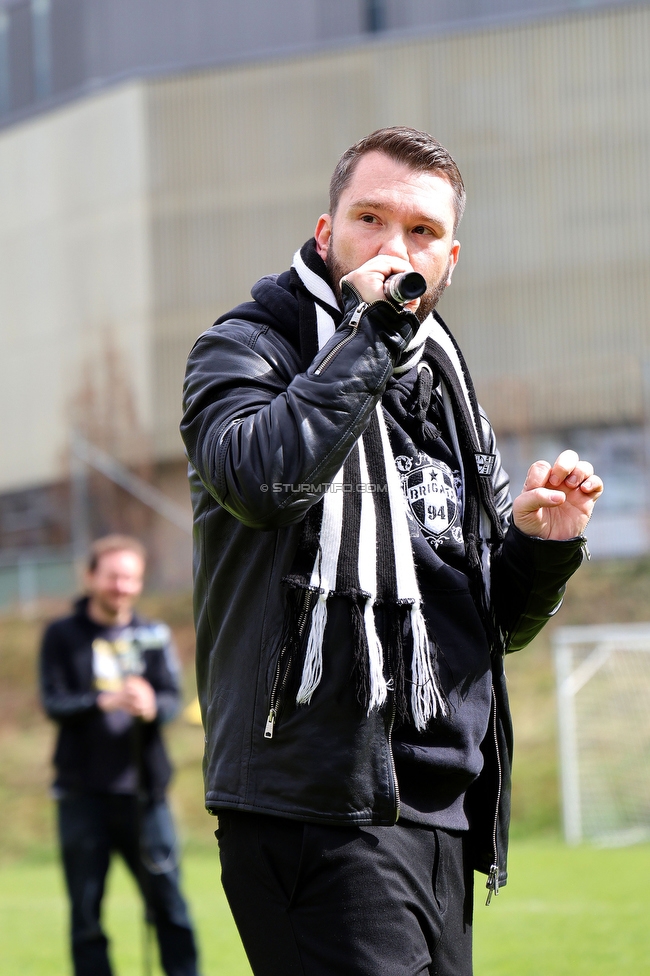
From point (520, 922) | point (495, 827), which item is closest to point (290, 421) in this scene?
point (495, 827)

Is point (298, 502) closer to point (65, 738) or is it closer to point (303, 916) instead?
point (303, 916)

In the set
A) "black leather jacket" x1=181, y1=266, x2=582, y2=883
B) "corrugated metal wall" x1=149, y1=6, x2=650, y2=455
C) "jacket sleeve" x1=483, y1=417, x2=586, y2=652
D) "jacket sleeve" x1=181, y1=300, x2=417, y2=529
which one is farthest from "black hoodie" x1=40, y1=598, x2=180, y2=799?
"corrugated metal wall" x1=149, y1=6, x2=650, y2=455

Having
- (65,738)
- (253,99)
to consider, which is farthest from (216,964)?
(253,99)

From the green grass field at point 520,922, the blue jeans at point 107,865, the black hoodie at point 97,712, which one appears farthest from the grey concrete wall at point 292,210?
the blue jeans at point 107,865

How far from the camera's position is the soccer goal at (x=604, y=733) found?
44.2 feet

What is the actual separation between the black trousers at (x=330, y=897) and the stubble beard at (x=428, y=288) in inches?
35.3

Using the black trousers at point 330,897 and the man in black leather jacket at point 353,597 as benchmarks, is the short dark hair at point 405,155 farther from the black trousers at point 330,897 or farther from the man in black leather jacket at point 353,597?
the black trousers at point 330,897

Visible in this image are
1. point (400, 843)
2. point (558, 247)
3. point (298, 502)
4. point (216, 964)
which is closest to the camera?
point (298, 502)

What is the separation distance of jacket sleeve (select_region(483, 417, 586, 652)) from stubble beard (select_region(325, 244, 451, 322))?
1.20 ft

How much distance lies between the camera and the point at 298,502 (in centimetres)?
197

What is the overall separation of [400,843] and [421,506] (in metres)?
0.60

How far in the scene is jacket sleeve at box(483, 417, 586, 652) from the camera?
8.03ft

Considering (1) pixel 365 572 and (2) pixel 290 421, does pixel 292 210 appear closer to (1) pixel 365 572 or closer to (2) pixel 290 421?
(1) pixel 365 572

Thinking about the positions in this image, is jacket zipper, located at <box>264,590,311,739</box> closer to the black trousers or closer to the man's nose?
the black trousers
